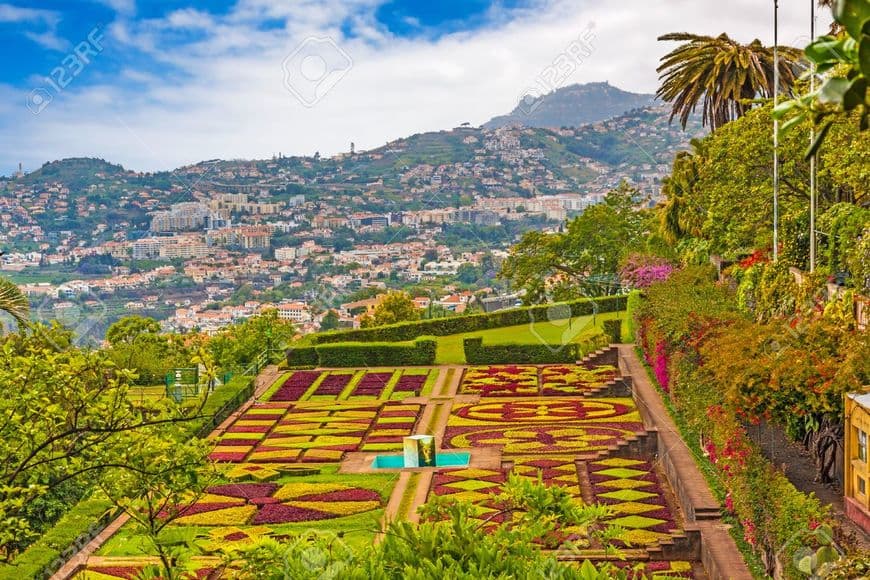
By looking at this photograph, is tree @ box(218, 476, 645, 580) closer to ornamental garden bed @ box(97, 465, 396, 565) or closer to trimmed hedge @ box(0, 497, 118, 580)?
trimmed hedge @ box(0, 497, 118, 580)

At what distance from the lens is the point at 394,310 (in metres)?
49.3

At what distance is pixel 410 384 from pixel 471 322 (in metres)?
9.95

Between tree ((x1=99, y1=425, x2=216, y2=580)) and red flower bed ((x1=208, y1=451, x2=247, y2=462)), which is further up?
tree ((x1=99, y1=425, x2=216, y2=580))

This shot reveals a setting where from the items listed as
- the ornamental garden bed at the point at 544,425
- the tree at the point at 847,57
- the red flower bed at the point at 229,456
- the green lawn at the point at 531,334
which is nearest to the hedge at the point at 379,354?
the green lawn at the point at 531,334

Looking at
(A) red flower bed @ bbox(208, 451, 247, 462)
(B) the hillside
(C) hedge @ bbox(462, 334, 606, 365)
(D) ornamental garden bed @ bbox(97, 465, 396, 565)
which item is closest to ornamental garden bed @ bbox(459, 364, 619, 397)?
(C) hedge @ bbox(462, 334, 606, 365)

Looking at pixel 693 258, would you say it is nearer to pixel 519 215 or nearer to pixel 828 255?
pixel 828 255

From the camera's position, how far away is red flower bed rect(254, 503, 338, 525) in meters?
22.5

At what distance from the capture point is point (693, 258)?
40188 millimetres

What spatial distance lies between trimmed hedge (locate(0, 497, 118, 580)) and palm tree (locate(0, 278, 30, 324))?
188 inches

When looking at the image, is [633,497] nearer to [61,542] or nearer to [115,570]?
[115,570]

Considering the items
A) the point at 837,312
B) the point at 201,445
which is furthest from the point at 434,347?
the point at 201,445

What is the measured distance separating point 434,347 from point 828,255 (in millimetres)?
18492

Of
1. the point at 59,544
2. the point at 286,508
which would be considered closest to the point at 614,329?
the point at 286,508

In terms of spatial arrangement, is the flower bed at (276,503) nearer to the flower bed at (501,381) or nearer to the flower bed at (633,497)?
the flower bed at (633,497)
